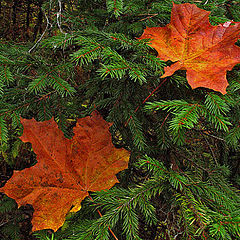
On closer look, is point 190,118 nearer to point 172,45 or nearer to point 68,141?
point 172,45

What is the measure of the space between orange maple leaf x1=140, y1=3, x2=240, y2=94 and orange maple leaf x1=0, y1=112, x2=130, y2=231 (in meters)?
0.48

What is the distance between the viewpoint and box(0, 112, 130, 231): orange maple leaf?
0.85 m

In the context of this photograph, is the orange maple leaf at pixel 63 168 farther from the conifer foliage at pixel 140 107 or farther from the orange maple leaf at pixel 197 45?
the orange maple leaf at pixel 197 45

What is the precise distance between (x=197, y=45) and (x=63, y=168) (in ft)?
2.90

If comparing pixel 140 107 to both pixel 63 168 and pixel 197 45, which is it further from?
pixel 63 168

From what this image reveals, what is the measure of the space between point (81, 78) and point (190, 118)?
1.80 m

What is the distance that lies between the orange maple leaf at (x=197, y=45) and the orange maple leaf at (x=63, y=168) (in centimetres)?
48

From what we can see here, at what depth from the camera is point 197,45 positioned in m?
0.95

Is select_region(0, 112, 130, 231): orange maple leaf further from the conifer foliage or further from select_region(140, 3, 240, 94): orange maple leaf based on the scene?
select_region(140, 3, 240, 94): orange maple leaf

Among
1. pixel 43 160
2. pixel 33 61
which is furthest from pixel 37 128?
pixel 33 61

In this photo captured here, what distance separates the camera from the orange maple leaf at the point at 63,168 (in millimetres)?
852

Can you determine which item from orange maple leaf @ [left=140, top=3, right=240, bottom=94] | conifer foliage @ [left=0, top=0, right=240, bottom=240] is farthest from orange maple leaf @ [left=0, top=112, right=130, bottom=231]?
orange maple leaf @ [left=140, top=3, right=240, bottom=94]

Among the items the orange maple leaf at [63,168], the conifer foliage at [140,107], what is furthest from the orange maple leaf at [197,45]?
the orange maple leaf at [63,168]

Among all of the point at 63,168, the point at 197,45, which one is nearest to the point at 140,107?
A: the point at 197,45
